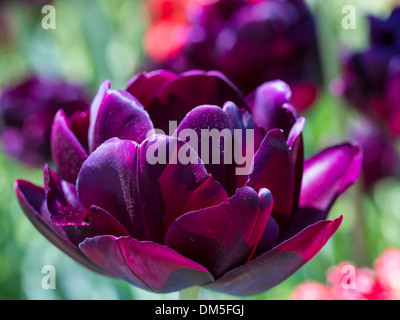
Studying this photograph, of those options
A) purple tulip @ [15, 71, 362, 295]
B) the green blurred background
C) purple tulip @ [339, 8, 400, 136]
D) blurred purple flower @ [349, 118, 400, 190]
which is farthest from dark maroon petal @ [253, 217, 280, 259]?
blurred purple flower @ [349, 118, 400, 190]

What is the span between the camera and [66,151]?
0.41m

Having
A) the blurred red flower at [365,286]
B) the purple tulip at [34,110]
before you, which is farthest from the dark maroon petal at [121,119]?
the purple tulip at [34,110]

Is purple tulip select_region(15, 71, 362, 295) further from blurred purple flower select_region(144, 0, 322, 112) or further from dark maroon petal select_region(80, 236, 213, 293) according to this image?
blurred purple flower select_region(144, 0, 322, 112)

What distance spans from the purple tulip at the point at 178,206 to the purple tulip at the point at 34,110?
55 cm

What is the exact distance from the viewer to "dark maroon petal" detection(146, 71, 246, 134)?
0.43 m

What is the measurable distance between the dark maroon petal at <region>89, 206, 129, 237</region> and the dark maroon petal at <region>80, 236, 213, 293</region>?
0.04ft

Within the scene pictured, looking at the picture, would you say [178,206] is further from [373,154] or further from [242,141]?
[373,154]

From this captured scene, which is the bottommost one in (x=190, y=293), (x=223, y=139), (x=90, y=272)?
(x=90, y=272)

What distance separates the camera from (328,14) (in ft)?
2.55

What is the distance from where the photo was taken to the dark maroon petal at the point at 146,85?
0.43 meters

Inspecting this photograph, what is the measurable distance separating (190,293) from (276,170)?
10cm

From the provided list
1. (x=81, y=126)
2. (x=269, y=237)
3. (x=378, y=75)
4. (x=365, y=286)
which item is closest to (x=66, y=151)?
(x=81, y=126)
